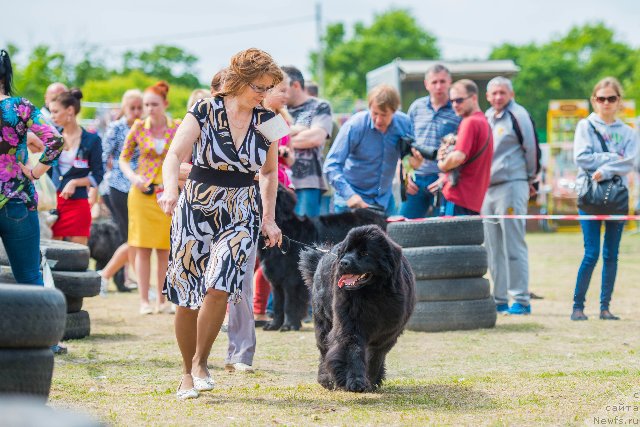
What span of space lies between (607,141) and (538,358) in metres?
3.18

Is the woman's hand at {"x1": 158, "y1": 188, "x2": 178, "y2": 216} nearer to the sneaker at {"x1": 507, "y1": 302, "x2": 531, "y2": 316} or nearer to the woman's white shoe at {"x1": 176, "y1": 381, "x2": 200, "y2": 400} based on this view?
the woman's white shoe at {"x1": 176, "y1": 381, "x2": 200, "y2": 400}

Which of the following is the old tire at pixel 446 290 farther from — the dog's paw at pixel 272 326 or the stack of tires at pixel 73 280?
the stack of tires at pixel 73 280

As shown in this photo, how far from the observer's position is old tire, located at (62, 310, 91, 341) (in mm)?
7973

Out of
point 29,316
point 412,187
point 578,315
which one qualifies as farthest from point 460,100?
point 29,316

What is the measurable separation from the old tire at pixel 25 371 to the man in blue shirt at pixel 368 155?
15.3ft

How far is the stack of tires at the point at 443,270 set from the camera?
864cm

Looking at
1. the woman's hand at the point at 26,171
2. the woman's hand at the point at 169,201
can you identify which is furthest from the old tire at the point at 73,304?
the woman's hand at the point at 169,201

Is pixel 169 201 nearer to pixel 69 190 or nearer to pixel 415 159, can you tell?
pixel 415 159

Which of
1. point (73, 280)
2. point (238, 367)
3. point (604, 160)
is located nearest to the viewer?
point (238, 367)

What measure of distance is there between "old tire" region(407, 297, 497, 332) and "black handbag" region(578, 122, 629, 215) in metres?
1.63

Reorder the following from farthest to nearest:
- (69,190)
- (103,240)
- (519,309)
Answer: (103,240) → (519,309) → (69,190)

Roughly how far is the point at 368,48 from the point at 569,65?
71.8ft

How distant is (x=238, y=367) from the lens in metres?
6.61

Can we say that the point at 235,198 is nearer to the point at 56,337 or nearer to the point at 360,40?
the point at 56,337
